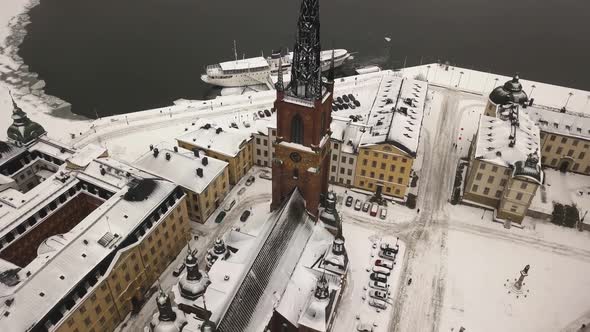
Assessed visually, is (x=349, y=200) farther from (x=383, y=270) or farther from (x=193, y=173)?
(x=193, y=173)

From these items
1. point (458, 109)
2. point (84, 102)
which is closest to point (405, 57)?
point (458, 109)

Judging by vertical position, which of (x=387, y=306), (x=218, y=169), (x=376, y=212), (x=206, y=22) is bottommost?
(x=387, y=306)

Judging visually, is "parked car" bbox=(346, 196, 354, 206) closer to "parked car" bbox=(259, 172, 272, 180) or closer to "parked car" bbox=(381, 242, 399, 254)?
"parked car" bbox=(381, 242, 399, 254)

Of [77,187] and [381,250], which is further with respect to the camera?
[381,250]

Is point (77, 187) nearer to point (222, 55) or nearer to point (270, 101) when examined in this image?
point (270, 101)

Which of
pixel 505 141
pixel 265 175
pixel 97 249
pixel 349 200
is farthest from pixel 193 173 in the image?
pixel 505 141

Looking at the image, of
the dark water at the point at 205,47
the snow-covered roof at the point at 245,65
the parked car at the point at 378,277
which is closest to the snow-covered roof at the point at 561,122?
the parked car at the point at 378,277
